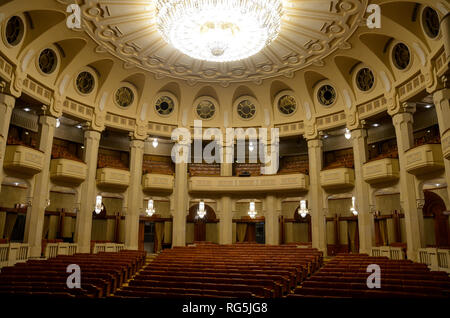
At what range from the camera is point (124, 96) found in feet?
56.2

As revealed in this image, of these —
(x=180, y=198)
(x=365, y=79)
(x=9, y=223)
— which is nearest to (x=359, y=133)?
(x=365, y=79)

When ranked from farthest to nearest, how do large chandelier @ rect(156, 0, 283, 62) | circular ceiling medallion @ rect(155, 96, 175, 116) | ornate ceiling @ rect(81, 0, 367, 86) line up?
circular ceiling medallion @ rect(155, 96, 175, 116) < ornate ceiling @ rect(81, 0, 367, 86) < large chandelier @ rect(156, 0, 283, 62)

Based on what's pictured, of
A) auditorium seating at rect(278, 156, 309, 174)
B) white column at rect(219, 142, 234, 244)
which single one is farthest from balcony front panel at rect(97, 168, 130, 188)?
auditorium seating at rect(278, 156, 309, 174)

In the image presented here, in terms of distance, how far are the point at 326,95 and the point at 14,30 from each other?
13.7m

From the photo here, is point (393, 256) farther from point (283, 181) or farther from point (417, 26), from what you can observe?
point (417, 26)

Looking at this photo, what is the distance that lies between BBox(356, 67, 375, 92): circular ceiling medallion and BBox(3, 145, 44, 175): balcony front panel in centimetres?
1422

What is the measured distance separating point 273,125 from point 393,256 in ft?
28.8

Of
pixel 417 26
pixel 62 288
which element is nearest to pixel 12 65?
pixel 62 288

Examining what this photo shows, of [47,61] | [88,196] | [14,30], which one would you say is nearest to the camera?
[14,30]

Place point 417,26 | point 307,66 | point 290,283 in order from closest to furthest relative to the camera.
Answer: point 290,283, point 417,26, point 307,66

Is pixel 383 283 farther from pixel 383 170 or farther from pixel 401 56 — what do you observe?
pixel 401 56

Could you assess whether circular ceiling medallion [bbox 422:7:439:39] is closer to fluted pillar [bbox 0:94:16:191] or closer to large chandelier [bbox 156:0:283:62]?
large chandelier [bbox 156:0:283:62]

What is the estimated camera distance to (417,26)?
11336 mm

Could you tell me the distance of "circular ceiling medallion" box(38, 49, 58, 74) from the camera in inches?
522
